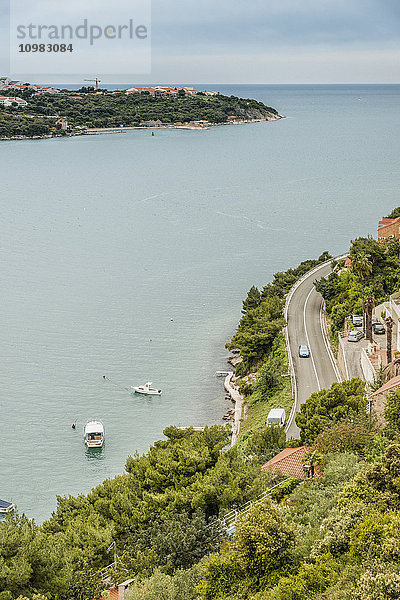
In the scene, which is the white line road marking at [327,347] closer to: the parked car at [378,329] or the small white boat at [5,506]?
the parked car at [378,329]

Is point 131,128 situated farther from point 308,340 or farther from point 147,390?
point 147,390

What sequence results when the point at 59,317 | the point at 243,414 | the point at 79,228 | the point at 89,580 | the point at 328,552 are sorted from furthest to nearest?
the point at 79,228, the point at 59,317, the point at 243,414, the point at 89,580, the point at 328,552

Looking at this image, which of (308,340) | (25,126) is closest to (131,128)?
(25,126)

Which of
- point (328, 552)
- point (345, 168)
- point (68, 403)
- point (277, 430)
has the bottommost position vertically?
point (68, 403)

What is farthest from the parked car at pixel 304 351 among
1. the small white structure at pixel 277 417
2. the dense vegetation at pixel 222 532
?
the dense vegetation at pixel 222 532

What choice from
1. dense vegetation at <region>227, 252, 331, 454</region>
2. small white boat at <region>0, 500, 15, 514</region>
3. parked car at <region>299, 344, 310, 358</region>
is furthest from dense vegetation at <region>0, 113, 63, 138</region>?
small white boat at <region>0, 500, 15, 514</region>

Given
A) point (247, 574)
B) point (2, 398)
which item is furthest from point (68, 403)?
point (247, 574)

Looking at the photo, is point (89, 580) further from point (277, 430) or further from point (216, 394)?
point (216, 394)
